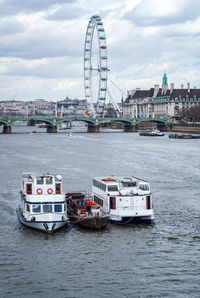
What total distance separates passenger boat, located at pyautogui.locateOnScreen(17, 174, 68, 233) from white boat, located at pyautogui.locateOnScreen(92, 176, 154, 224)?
1936 mm

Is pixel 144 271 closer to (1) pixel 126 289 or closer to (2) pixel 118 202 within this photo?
(1) pixel 126 289

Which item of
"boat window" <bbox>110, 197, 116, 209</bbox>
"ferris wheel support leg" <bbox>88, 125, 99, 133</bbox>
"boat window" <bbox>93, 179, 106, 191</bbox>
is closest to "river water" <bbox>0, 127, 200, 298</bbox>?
"boat window" <bbox>110, 197, 116, 209</bbox>

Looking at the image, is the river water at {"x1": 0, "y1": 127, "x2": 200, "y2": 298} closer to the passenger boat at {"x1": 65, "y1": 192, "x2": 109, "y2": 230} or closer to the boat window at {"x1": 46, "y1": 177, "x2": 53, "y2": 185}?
the passenger boat at {"x1": 65, "y1": 192, "x2": 109, "y2": 230}

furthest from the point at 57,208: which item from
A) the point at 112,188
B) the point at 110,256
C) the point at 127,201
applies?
the point at 110,256

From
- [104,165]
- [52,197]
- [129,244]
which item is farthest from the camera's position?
[104,165]

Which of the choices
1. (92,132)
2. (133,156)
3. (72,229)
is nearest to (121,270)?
(72,229)

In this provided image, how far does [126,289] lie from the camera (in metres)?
17.3

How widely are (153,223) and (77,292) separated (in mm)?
8061

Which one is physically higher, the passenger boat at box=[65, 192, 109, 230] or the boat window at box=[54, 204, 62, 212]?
the boat window at box=[54, 204, 62, 212]

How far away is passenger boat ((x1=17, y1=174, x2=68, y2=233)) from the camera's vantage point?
22.7 m

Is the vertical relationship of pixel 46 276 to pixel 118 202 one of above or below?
below

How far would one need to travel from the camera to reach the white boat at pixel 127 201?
940 inches

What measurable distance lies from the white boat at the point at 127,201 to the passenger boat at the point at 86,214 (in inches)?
21.0

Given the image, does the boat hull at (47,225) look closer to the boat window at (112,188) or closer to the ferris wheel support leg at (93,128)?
the boat window at (112,188)
